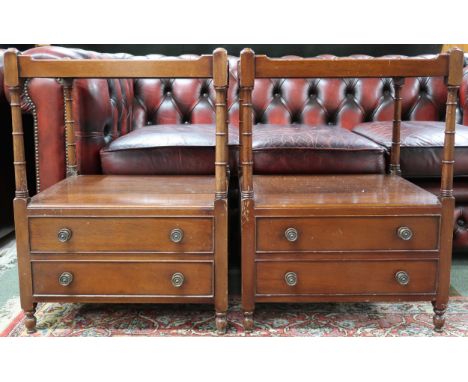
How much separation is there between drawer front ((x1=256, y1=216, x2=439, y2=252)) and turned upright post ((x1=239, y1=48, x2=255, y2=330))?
0.09 feet

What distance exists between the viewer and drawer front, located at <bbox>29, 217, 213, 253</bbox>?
1.32m

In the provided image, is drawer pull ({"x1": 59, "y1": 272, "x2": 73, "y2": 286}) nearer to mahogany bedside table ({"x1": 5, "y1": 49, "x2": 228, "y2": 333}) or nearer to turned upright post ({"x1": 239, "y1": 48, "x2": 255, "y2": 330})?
mahogany bedside table ({"x1": 5, "y1": 49, "x2": 228, "y2": 333})

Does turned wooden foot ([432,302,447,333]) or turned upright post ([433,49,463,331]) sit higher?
turned upright post ([433,49,463,331])

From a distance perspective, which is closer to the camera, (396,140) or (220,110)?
(220,110)

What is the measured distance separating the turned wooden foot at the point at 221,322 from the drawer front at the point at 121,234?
0.58ft

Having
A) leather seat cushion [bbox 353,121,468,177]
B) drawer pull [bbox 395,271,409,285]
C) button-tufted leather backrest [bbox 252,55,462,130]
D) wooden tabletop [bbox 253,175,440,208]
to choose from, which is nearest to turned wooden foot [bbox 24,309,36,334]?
wooden tabletop [bbox 253,175,440,208]

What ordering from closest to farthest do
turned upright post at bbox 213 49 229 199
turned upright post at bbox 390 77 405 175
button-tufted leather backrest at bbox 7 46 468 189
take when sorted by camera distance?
turned upright post at bbox 213 49 229 199 → turned upright post at bbox 390 77 405 175 → button-tufted leather backrest at bbox 7 46 468 189

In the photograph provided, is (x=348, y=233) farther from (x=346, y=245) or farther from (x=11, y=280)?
(x=11, y=280)

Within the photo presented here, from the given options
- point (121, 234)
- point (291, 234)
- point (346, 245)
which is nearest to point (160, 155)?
point (121, 234)

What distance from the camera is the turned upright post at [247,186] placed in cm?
124

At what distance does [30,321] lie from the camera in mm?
1370

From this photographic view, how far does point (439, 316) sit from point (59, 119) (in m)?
1.23

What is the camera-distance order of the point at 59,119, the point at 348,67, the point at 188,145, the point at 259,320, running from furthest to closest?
1. the point at 188,145
2. the point at 59,119
3. the point at 259,320
4. the point at 348,67

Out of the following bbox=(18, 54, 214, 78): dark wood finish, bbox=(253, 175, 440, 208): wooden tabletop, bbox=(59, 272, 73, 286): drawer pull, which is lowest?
bbox=(59, 272, 73, 286): drawer pull
